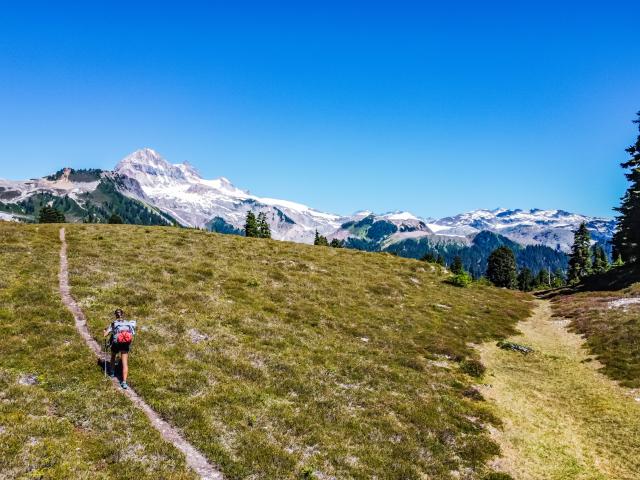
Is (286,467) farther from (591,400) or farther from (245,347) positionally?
(591,400)

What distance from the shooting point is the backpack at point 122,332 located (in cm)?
1892

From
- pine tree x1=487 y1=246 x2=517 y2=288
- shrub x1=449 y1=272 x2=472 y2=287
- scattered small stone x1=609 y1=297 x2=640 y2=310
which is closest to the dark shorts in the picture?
scattered small stone x1=609 y1=297 x2=640 y2=310

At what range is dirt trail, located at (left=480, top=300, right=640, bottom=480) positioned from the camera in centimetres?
1720

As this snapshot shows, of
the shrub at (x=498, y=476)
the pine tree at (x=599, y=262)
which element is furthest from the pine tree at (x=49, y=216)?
the pine tree at (x=599, y=262)

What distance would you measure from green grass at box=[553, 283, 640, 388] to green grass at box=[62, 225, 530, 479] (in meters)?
6.53

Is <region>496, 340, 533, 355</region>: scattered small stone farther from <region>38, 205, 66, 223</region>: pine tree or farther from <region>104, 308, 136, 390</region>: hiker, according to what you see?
<region>38, 205, 66, 223</region>: pine tree

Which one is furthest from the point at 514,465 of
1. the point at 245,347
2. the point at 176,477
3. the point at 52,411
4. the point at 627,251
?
the point at 627,251

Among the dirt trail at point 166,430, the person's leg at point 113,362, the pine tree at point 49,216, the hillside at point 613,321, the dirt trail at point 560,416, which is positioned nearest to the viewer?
the dirt trail at point 166,430

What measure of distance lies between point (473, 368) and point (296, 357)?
12146mm

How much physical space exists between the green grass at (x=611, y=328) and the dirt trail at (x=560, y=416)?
1.08m

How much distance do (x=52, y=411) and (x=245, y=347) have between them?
428 inches

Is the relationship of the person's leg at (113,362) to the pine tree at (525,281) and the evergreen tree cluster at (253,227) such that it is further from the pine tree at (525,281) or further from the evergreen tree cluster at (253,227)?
the pine tree at (525,281)

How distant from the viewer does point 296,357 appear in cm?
2491

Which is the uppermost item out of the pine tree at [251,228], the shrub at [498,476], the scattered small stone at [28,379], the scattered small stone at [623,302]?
the pine tree at [251,228]
